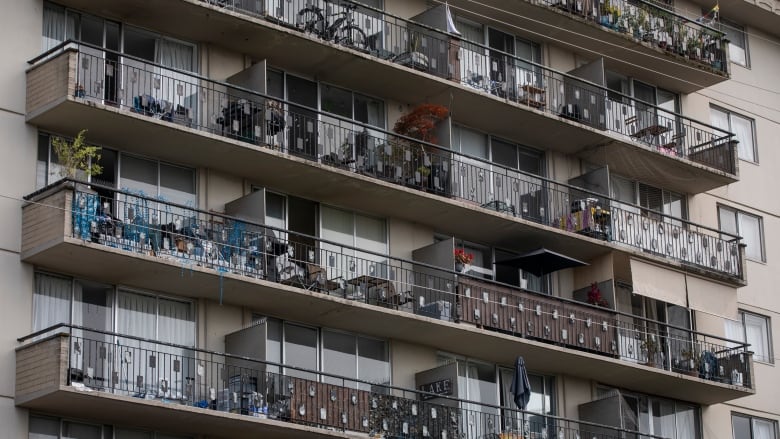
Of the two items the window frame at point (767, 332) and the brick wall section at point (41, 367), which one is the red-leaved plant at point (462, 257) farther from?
the brick wall section at point (41, 367)

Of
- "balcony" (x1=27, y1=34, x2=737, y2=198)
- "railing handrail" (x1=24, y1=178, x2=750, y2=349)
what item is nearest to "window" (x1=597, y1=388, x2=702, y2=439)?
"railing handrail" (x1=24, y1=178, x2=750, y2=349)

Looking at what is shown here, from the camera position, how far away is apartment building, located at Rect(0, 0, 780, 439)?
32031 millimetres

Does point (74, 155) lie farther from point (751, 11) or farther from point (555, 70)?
point (751, 11)

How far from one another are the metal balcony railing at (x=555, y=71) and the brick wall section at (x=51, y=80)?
4171 mm

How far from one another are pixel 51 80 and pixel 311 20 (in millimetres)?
6795

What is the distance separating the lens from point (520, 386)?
36.4 m

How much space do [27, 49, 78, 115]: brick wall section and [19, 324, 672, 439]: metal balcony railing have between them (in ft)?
13.8

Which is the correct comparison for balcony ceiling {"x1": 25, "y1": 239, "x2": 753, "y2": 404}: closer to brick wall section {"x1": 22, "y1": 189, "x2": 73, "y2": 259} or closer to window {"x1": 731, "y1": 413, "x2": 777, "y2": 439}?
brick wall section {"x1": 22, "y1": 189, "x2": 73, "y2": 259}

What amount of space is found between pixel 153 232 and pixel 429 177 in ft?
24.4

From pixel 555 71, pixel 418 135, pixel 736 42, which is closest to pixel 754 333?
pixel 736 42

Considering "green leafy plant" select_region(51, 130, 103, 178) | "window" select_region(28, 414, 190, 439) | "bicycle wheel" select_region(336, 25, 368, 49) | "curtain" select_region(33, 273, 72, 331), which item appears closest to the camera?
"window" select_region(28, 414, 190, 439)

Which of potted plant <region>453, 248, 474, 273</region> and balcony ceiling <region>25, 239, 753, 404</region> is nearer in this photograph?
balcony ceiling <region>25, 239, 753, 404</region>

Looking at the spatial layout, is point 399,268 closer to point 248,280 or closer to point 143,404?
point 248,280

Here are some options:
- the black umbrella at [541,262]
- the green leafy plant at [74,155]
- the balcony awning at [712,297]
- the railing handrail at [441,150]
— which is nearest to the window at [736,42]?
the railing handrail at [441,150]
